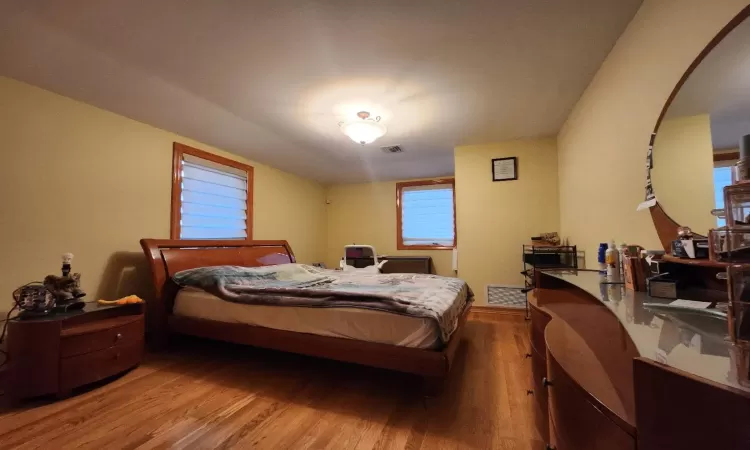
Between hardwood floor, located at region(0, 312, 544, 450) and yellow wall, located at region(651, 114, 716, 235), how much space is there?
1282 millimetres

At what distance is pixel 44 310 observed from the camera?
1933 mm

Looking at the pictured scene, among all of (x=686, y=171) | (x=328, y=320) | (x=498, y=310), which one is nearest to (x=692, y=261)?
(x=686, y=171)

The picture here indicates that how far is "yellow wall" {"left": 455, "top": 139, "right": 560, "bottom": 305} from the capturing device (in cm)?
373

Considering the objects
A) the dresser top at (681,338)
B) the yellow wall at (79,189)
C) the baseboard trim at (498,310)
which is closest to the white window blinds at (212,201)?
the yellow wall at (79,189)

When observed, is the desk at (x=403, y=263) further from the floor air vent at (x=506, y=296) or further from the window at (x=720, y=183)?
the window at (x=720, y=183)

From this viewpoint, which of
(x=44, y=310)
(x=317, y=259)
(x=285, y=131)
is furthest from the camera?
(x=317, y=259)

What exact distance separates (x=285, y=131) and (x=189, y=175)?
50.2 inches

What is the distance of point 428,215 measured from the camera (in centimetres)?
550

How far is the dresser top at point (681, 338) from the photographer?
530 millimetres

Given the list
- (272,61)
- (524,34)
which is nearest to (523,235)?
(524,34)

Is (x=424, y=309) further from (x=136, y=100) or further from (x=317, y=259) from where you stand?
(x=317, y=259)

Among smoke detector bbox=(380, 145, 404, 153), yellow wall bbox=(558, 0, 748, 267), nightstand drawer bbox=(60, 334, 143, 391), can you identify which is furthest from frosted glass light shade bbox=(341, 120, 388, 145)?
nightstand drawer bbox=(60, 334, 143, 391)

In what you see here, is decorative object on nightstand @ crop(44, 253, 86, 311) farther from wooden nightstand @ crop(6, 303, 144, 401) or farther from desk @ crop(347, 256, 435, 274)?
desk @ crop(347, 256, 435, 274)

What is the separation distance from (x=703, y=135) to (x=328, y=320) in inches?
85.0
